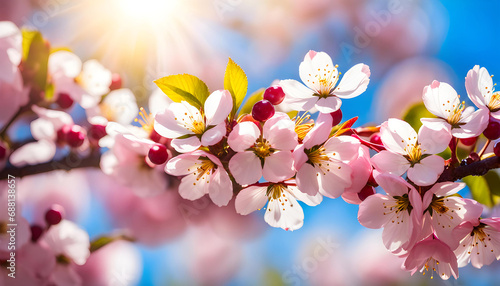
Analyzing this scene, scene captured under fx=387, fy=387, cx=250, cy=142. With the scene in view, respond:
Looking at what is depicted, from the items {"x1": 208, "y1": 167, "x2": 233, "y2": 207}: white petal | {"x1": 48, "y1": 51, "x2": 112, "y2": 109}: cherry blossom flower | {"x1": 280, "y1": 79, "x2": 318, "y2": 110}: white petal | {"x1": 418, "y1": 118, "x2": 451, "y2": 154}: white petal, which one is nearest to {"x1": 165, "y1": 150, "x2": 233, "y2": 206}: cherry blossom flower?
{"x1": 208, "y1": 167, "x2": 233, "y2": 207}: white petal

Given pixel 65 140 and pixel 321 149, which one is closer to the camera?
pixel 321 149

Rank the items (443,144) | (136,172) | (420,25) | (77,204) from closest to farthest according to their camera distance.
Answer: (443,144), (136,172), (77,204), (420,25)

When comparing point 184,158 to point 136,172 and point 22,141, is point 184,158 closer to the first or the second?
point 136,172

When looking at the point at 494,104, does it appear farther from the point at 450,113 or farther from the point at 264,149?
the point at 264,149

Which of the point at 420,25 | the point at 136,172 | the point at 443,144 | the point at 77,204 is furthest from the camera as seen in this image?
the point at 420,25

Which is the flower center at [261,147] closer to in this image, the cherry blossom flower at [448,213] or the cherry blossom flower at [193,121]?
the cherry blossom flower at [193,121]

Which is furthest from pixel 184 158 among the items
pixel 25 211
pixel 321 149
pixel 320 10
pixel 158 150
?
pixel 320 10
